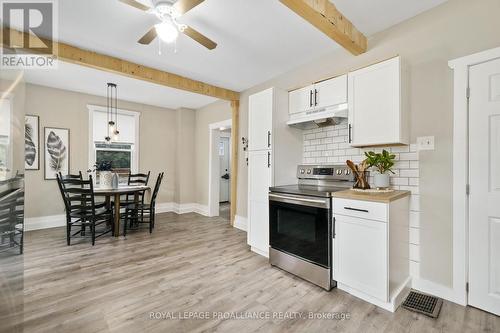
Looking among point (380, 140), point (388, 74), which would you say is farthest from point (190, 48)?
point (380, 140)

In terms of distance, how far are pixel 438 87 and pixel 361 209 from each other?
53.0 inches

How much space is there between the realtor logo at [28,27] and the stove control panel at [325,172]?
3067mm

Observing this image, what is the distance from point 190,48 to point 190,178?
3.70 m

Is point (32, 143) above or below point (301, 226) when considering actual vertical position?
above

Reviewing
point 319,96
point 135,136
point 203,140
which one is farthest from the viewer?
point 203,140

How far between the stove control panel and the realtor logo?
121 inches

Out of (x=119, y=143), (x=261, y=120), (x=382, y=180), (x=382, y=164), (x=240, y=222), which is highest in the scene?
(x=261, y=120)

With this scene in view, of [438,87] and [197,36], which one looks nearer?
[438,87]

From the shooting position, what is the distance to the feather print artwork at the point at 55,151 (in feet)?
14.4

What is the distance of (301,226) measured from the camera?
2.43 metres

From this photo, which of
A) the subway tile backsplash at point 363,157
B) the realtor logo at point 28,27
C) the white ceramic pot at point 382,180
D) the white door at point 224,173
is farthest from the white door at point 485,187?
the white door at point 224,173

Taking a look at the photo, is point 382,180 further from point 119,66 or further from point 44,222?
point 44,222

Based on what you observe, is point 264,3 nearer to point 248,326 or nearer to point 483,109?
point 483,109

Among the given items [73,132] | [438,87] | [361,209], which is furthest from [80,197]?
[438,87]
